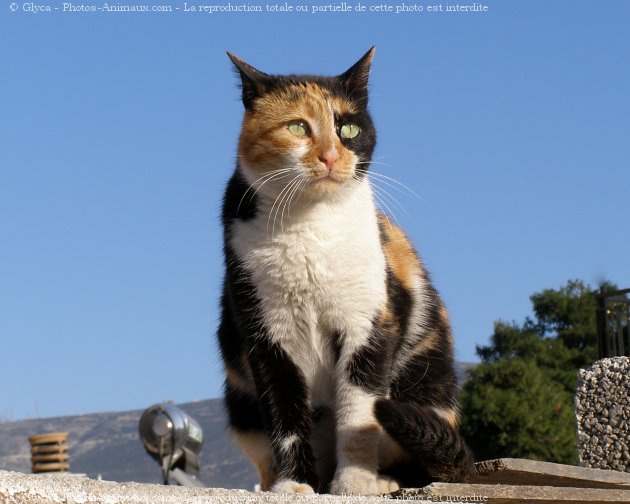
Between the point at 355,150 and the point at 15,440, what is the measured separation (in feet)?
252

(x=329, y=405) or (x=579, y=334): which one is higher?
(x=329, y=405)

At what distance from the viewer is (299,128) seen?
13.3 feet

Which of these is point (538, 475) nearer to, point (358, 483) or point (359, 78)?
point (358, 483)

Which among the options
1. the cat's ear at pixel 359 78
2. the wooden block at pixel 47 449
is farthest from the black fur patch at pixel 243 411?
the wooden block at pixel 47 449

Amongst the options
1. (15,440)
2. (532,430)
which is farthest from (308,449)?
(15,440)

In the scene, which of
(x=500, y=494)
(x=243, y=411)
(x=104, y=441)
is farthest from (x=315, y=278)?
(x=104, y=441)

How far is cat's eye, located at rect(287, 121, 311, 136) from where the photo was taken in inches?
159

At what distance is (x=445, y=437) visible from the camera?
3.81 m

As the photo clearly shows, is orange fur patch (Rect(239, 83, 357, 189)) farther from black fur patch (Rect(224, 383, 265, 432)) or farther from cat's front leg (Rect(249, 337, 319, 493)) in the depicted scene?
black fur patch (Rect(224, 383, 265, 432))

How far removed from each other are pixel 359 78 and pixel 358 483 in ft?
6.05

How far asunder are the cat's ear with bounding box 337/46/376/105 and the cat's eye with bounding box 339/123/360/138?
0.21 m

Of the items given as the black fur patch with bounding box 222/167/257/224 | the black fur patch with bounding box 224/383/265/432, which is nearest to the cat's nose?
the black fur patch with bounding box 222/167/257/224

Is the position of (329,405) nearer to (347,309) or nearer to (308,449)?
(308,449)

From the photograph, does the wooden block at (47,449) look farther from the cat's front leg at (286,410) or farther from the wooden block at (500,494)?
the wooden block at (500,494)
